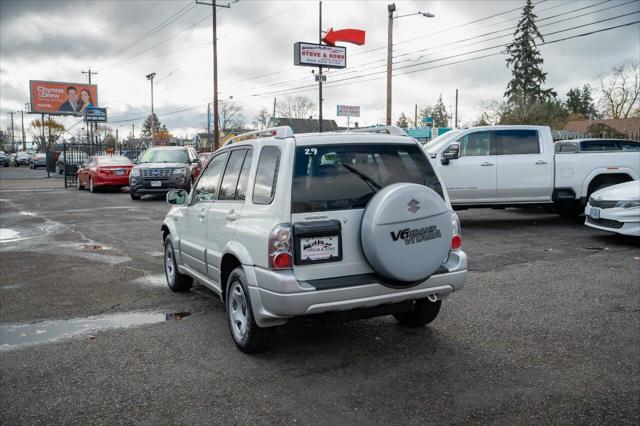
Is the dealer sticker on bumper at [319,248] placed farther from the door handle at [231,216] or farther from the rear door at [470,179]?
the rear door at [470,179]

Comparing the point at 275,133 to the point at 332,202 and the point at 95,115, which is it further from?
the point at 95,115

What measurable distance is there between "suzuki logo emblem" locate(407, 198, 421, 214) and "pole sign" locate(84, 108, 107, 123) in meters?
58.2

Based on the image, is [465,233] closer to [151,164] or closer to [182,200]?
[182,200]

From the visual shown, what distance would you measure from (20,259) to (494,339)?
289 inches

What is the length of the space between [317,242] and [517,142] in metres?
8.68

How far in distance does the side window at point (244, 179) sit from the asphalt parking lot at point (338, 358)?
1.26m

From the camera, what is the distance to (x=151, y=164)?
18.6 m

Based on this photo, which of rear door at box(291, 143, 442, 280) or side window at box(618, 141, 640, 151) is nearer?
rear door at box(291, 143, 442, 280)

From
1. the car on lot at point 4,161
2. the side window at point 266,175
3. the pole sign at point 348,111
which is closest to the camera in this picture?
→ the side window at point 266,175

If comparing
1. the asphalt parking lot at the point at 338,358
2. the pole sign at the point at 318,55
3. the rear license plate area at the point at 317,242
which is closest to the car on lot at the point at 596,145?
the asphalt parking lot at the point at 338,358

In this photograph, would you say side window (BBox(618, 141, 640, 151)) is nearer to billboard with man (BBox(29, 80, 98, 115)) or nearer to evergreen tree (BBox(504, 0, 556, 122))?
evergreen tree (BBox(504, 0, 556, 122))

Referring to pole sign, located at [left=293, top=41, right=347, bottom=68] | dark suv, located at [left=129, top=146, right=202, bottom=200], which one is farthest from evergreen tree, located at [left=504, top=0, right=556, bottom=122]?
dark suv, located at [left=129, top=146, right=202, bottom=200]

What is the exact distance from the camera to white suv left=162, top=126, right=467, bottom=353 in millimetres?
3996

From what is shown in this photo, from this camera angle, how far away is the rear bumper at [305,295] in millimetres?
3926
